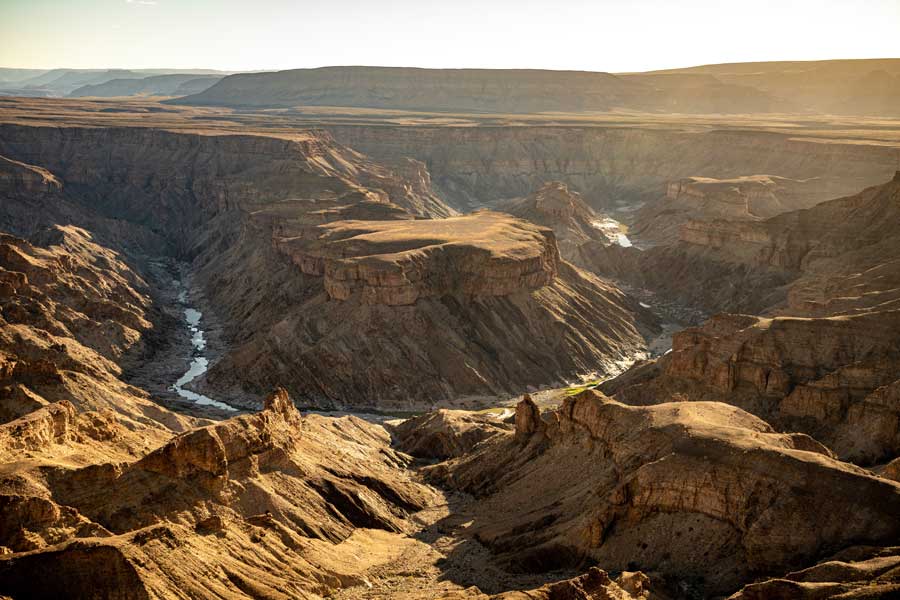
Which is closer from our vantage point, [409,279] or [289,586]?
[289,586]

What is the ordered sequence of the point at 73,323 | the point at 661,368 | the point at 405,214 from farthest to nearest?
the point at 405,214, the point at 73,323, the point at 661,368

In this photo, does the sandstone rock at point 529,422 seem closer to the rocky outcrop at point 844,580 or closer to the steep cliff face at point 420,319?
the rocky outcrop at point 844,580

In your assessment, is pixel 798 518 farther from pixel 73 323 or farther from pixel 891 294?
pixel 73 323

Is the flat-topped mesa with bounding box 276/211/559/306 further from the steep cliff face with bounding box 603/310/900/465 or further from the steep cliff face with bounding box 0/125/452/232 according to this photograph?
the steep cliff face with bounding box 0/125/452/232

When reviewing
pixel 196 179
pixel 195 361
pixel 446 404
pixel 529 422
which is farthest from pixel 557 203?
pixel 529 422

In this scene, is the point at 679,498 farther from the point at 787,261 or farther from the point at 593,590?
the point at 787,261

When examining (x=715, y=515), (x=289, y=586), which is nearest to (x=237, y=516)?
(x=289, y=586)

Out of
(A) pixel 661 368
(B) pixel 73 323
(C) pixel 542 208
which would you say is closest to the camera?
(A) pixel 661 368

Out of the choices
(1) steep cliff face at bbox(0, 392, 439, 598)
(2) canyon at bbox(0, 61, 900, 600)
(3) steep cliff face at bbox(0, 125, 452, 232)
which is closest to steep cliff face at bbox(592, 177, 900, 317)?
(2) canyon at bbox(0, 61, 900, 600)
